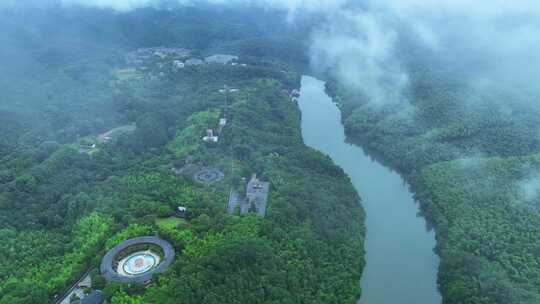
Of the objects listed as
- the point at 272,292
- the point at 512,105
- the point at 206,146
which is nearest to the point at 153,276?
the point at 272,292

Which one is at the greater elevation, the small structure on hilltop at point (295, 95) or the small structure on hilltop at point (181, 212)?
the small structure on hilltop at point (295, 95)

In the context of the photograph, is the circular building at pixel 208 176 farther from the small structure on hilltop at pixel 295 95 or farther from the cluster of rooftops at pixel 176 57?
the cluster of rooftops at pixel 176 57

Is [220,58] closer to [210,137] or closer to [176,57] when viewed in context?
[176,57]

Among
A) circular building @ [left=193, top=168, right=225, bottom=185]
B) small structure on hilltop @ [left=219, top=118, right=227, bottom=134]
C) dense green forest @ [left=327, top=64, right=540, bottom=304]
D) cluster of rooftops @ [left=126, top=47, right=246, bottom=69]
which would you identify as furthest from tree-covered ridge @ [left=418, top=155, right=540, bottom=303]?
cluster of rooftops @ [left=126, top=47, right=246, bottom=69]

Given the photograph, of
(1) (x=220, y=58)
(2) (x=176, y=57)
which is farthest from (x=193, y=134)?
(2) (x=176, y=57)

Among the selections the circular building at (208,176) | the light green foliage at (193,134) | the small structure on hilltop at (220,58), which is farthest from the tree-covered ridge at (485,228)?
the small structure on hilltop at (220,58)

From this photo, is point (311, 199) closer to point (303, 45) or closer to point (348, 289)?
point (348, 289)
